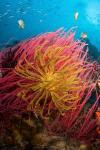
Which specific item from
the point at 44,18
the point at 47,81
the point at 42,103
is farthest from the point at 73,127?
the point at 44,18

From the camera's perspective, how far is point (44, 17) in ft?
279

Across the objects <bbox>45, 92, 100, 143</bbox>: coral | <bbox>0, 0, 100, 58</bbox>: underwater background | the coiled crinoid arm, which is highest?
<bbox>0, 0, 100, 58</bbox>: underwater background

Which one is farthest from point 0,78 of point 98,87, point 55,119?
point 98,87

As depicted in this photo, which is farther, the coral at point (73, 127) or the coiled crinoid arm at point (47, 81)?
the coral at point (73, 127)

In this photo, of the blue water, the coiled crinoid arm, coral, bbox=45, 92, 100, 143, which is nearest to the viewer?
the coiled crinoid arm

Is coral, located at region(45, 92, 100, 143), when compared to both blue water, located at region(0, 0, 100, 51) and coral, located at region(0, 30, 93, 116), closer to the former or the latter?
coral, located at region(0, 30, 93, 116)

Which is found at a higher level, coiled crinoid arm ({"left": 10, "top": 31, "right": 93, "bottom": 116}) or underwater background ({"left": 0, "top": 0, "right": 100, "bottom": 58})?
underwater background ({"left": 0, "top": 0, "right": 100, "bottom": 58})

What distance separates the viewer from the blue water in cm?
6612

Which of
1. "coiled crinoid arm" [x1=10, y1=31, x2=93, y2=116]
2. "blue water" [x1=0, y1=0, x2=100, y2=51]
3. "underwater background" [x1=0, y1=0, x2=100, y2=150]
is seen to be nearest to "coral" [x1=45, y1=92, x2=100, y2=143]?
"underwater background" [x1=0, y1=0, x2=100, y2=150]

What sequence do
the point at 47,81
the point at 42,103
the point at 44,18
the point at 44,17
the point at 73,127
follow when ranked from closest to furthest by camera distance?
1. the point at 47,81
2. the point at 42,103
3. the point at 73,127
4. the point at 44,18
5. the point at 44,17

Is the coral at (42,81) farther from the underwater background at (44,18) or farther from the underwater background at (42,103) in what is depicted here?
the underwater background at (44,18)

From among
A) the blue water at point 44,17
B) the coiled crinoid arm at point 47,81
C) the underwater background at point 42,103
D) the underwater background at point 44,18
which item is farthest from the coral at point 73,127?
the underwater background at point 44,18

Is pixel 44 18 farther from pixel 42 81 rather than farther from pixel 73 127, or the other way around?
pixel 42 81

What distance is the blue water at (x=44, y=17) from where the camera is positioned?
217 ft
